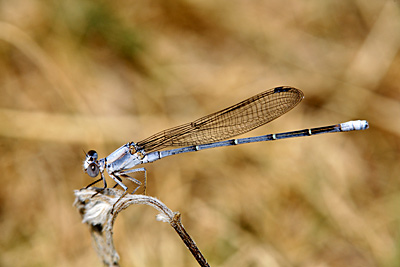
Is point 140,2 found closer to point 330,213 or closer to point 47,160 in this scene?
point 47,160

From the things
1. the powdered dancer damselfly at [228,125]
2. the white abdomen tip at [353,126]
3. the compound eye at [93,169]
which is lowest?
the white abdomen tip at [353,126]

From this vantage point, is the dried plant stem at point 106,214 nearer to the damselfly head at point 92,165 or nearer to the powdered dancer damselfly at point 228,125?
the damselfly head at point 92,165

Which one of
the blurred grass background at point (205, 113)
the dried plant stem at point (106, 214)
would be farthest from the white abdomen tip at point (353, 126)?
the dried plant stem at point (106, 214)

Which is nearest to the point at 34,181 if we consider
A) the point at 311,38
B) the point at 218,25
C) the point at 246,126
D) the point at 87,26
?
the point at 87,26

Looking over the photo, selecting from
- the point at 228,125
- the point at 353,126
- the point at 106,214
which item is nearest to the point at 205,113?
the point at 228,125

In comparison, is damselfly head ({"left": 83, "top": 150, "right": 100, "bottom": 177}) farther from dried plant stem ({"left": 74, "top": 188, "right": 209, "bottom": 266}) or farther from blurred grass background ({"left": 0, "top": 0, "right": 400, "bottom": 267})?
blurred grass background ({"left": 0, "top": 0, "right": 400, "bottom": 267})

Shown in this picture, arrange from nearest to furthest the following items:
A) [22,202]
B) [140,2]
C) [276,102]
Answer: [276,102]
[22,202]
[140,2]
